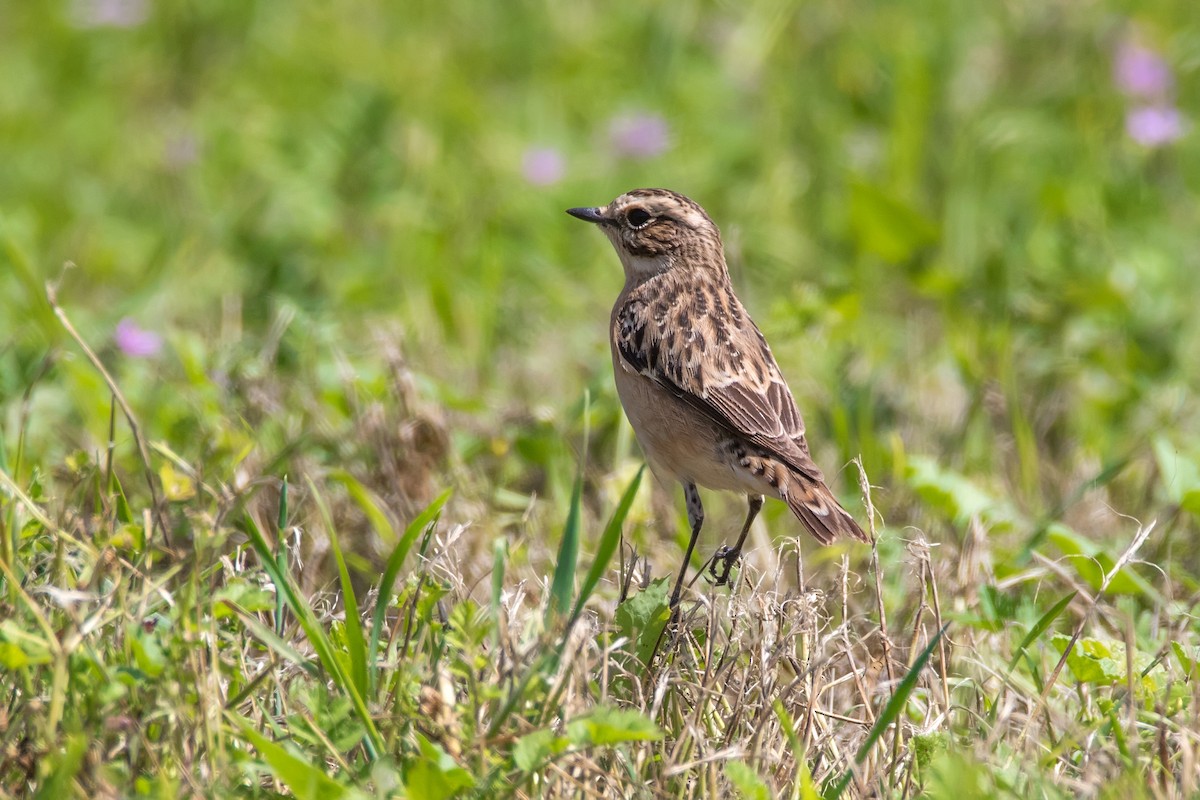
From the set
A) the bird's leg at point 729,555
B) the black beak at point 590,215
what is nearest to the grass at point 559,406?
the bird's leg at point 729,555

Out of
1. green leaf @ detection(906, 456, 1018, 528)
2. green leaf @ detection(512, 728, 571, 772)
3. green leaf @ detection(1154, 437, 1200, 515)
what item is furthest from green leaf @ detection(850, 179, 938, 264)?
green leaf @ detection(512, 728, 571, 772)

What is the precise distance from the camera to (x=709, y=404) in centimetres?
517

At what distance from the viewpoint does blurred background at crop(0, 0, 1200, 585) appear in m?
6.18

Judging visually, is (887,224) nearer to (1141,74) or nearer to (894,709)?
(1141,74)

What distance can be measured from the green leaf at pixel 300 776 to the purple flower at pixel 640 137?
6.50 m

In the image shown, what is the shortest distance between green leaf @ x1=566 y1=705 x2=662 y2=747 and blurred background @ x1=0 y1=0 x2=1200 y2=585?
5.37 feet

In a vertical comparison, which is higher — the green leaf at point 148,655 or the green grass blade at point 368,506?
the green leaf at point 148,655

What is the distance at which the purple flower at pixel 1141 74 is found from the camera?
31.0ft

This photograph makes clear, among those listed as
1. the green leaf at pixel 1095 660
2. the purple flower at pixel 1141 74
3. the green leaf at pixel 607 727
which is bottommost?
the green leaf at pixel 607 727

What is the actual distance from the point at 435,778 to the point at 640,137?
6602 mm

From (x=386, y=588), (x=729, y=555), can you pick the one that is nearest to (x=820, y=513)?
(x=729, y=555)

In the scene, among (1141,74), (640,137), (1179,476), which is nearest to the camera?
(1179,476)

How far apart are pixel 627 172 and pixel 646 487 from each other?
12.7ft

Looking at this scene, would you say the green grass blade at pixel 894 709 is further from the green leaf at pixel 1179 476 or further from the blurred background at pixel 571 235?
the green leaf at pixel 1179 476
